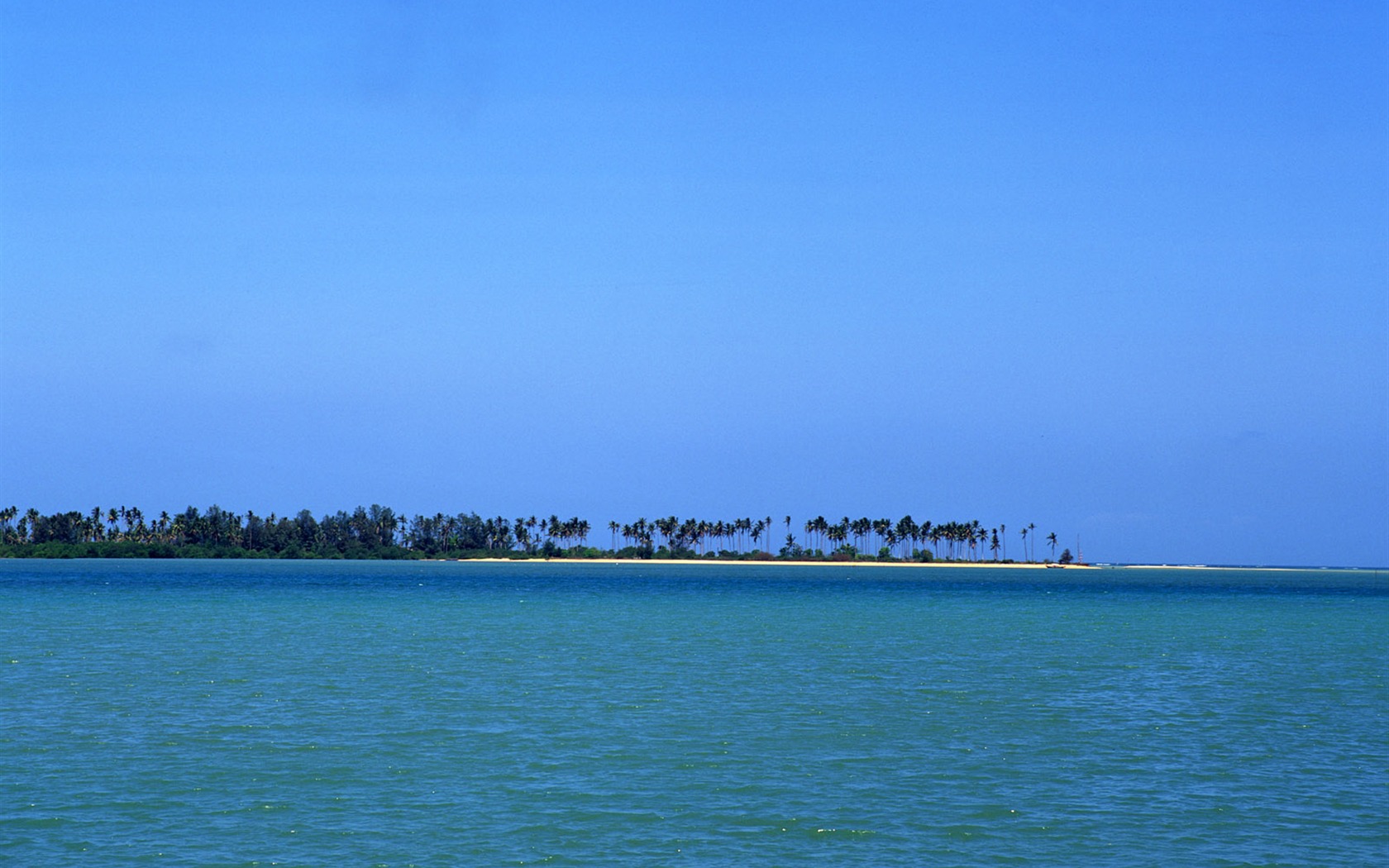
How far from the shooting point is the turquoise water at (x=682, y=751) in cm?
2153

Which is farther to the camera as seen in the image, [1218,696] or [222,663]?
[222,663]

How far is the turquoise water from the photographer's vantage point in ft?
70.6

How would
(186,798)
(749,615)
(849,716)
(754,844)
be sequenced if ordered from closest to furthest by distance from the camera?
1. (754,844)
2. (186,798)
3. (849,716)
4. (749,615)

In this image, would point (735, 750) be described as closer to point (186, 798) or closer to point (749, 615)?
point (186, 798)

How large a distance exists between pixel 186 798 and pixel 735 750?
12.3 m

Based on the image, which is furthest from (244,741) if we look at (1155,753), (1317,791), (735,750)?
(1317,791)

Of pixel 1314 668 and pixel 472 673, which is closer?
pixel 472 673

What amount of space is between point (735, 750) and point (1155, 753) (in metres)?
10.2

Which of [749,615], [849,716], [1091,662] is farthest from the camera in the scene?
[749,615]

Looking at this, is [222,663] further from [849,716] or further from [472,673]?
[849,716]

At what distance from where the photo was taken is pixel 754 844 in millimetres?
21375

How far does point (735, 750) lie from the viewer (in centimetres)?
3000

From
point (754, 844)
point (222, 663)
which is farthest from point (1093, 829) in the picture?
point (222, 663)

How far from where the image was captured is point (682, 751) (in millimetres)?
29812
